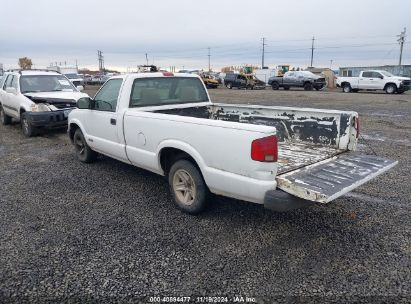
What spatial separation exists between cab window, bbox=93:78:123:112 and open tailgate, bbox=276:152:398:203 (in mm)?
3088

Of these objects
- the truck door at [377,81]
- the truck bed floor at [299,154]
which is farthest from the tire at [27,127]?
the truck door at [377,81]

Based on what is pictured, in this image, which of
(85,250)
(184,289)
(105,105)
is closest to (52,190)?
(105,105)

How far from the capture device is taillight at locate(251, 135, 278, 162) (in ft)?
10.8

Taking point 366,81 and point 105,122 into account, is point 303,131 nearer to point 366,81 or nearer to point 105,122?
point 105,122

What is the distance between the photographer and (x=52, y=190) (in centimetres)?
538

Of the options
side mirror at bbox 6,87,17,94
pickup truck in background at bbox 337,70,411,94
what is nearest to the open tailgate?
side mirror at bbox 6,87,17,94

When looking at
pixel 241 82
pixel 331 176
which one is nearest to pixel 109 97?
pixel 331 176

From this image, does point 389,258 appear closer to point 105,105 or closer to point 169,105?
point 169,105

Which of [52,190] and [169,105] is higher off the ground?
[169,105]

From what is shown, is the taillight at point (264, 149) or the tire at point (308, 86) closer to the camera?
the taillight at point (264, 149)

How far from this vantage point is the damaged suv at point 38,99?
30.3ft

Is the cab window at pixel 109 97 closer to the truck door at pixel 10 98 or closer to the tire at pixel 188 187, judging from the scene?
the tire at pixel 188 187

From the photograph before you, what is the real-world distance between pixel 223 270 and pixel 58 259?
1.63 metres

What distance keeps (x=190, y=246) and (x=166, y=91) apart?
9.34ft
